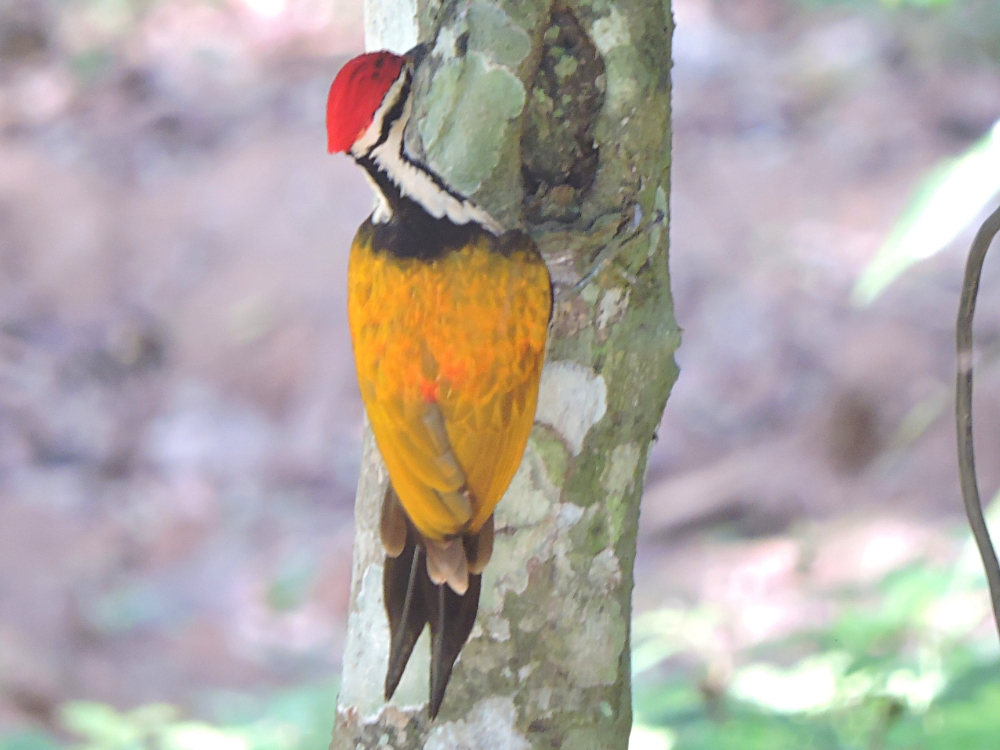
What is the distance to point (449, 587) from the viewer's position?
1.36 m

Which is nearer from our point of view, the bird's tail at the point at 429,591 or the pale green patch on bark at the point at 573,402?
the bird's tail at the point at 429,591

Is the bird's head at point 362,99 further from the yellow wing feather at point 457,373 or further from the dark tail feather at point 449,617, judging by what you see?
the dark tail feather at point 449,617

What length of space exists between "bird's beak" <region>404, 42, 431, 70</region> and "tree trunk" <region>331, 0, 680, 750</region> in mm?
11

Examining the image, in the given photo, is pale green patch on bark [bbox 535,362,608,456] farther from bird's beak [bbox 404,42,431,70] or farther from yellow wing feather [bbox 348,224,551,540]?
bird's beak [bbox 404,42,431,70]

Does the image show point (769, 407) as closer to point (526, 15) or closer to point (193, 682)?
point (193, 682)

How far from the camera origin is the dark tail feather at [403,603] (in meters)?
1.39

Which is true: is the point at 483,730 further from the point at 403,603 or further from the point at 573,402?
the point at 573,402

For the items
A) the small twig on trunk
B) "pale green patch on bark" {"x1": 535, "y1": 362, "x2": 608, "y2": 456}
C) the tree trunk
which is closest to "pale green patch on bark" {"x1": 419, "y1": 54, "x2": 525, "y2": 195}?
the tree trunk

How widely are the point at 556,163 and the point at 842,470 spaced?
365 centimetres

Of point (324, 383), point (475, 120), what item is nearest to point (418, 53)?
point (475, 120)

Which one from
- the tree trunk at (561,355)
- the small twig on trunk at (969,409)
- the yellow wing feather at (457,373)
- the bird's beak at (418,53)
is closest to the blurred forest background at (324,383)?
the small twig on trunk at (969,409)

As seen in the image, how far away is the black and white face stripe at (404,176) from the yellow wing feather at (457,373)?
0.05 m

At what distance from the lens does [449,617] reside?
4.54ft

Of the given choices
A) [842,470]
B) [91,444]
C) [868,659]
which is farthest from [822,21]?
[868,659]
